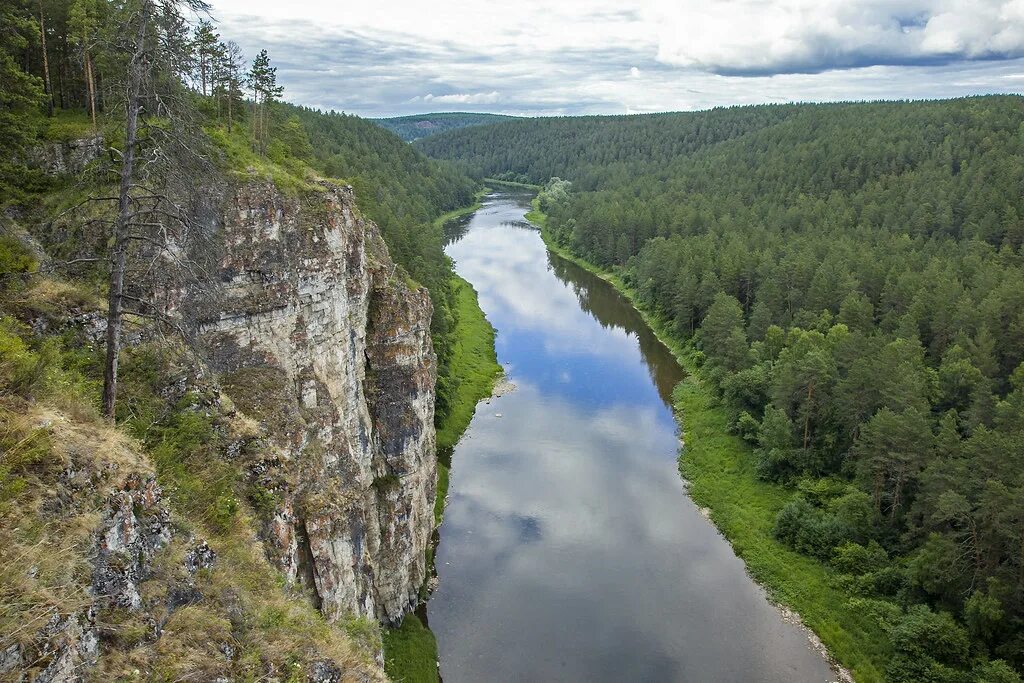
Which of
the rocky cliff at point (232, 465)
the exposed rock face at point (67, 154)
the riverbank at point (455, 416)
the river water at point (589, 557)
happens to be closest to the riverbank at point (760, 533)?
the river water at point (589, 557)

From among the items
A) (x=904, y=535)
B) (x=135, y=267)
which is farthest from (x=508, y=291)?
(x=135, y=267)

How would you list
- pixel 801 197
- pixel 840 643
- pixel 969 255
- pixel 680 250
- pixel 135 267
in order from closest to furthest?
pixel 135 267 → pixel 840 643 → pixel 969 255 → pixel 680 250 → pixel 801 197

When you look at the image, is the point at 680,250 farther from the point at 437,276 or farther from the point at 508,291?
the point at 437,276

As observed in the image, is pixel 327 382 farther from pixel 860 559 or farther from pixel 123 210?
pixel 860 559

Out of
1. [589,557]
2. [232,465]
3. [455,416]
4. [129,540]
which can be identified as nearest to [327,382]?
[232,465]

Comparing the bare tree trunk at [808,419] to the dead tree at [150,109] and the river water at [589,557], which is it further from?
the dead tree at [150,109]

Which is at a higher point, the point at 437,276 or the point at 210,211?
the point at 210,211
